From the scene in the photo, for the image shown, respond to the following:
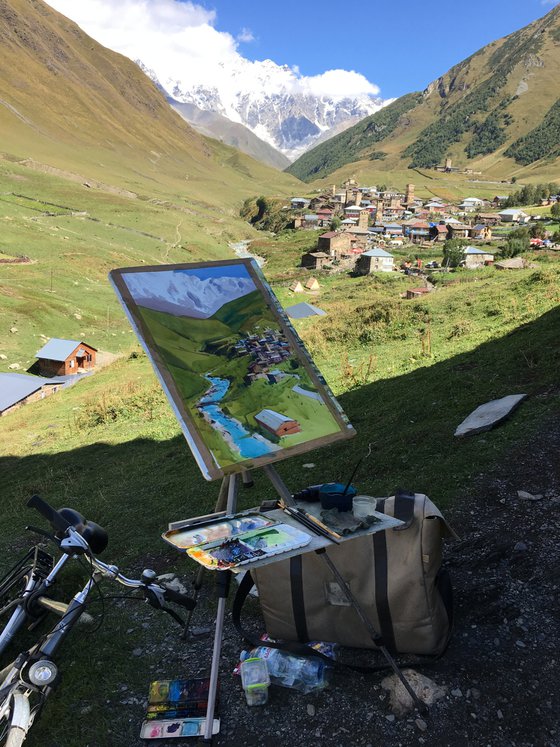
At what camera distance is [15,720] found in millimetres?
3500

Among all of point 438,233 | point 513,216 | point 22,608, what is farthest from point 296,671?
point 513,216

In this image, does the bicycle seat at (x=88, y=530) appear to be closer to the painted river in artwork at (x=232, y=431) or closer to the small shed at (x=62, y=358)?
the painted river in artwork at (x=232, y=431)

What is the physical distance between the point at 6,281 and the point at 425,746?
63.5 m

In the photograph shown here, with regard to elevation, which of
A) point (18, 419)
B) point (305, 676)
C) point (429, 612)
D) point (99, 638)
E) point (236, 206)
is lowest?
point (18, 419)

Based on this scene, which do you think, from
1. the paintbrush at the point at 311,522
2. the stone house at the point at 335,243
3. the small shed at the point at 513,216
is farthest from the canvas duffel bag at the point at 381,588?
the small shed at the point at 513,216

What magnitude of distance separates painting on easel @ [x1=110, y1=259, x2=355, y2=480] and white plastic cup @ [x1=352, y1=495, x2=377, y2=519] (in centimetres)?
72

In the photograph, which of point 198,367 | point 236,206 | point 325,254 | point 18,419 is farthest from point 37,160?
point 198,367

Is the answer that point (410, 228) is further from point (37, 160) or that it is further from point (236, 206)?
point (37, 160)

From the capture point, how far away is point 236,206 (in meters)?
188

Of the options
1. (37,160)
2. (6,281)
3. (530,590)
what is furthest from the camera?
(37,160)

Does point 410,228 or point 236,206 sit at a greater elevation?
point 236,206

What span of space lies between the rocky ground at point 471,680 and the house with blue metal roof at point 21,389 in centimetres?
2939

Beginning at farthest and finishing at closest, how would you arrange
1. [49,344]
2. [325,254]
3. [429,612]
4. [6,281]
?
[325,254]
[6,281]
[49,344]
[429,612]

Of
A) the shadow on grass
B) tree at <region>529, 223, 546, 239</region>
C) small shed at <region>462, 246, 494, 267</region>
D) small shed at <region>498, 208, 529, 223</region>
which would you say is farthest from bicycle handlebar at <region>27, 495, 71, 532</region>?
small shed at <region>498, 208, 529, 223</region>
